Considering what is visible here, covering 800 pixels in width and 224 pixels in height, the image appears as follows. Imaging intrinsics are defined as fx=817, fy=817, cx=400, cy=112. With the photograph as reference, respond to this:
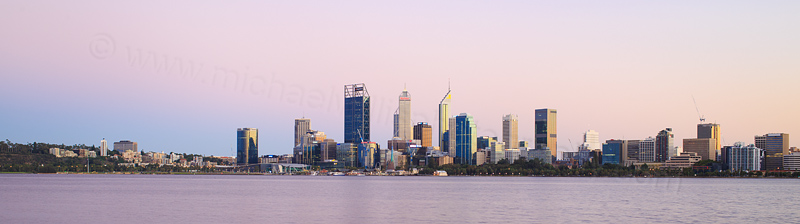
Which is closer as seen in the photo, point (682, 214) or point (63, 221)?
point (63, 221)

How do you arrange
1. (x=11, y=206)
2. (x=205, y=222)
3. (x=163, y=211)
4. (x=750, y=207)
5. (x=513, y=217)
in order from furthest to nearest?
(x=750, y=207), (x=11, y=206), (x=163, y=211), (x=513, y=217), (x=205, y=222)

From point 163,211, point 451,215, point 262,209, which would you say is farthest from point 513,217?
point 163,211

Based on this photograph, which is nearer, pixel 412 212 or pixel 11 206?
pixel 412 212

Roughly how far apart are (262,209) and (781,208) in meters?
40.2

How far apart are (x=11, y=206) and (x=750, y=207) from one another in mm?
56791

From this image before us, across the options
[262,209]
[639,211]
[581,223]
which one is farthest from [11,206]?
[639,211]

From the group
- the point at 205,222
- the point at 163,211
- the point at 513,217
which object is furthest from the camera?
the point at 163,211

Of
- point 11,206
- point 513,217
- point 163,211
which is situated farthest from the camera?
point 11,206

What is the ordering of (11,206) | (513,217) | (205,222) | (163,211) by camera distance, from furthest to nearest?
(11,206)
(163,211)
(513,217)
(205,222)

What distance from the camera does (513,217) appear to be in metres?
52.0

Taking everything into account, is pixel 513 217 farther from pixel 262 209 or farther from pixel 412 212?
pixel 262 209

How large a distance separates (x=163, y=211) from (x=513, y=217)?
23.6 meters

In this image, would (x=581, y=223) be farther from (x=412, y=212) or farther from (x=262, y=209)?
(x=262, y=209)

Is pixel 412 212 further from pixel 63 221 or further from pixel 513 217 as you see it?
pixel 63 221
